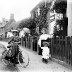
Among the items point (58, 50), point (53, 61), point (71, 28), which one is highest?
point (71, 28)

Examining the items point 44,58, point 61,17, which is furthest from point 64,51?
point 61,17

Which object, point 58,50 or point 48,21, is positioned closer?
point 58,50

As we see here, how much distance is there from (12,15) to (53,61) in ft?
187

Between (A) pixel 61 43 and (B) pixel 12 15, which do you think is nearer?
(A) pixel 61 43

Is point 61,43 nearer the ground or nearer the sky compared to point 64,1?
nearer the ground

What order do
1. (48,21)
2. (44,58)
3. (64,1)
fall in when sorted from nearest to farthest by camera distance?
1. (44,58)
2. (64,1)
3. (48,21)

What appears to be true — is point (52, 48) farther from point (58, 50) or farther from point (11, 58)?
point (11, 58)

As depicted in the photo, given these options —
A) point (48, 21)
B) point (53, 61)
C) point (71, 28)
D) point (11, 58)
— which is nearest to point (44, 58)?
point (53, 61)

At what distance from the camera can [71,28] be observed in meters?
14.5

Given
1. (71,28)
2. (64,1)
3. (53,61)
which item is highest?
(64,1)

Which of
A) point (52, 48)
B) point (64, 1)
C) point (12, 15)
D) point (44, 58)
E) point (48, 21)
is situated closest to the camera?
point (44, 58)

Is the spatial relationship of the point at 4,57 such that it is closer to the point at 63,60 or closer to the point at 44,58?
the point at 44,58

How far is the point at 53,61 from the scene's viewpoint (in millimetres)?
9586

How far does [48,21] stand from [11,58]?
15629mm
